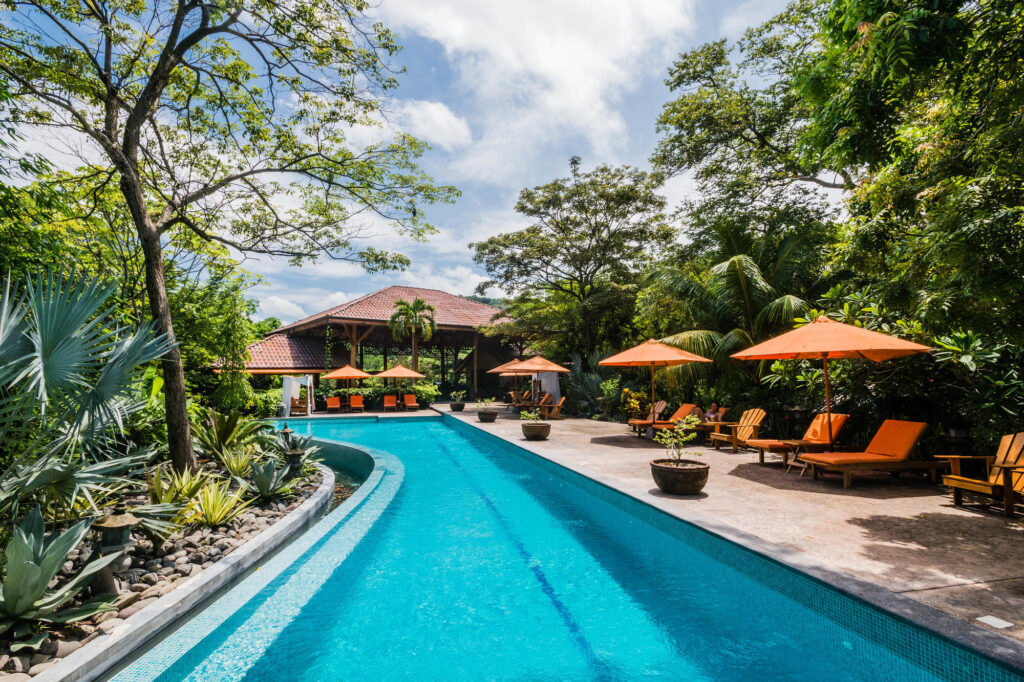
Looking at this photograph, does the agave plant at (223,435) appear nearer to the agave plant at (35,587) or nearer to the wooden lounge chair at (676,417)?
the agave plant at (35,587)

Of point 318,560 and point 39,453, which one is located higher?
point 39,453

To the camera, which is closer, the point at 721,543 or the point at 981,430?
the point at 721,543

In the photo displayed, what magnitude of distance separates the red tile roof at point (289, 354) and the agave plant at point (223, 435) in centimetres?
1375

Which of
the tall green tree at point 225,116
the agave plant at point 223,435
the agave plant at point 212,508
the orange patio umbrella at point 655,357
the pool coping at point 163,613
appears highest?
the tall green tree at point 225,116

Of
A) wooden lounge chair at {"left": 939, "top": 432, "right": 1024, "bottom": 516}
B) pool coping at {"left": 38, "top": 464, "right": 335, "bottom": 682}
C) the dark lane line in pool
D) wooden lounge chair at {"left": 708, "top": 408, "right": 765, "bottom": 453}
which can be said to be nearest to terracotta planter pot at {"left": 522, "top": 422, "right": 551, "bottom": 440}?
the dark lane line in pool

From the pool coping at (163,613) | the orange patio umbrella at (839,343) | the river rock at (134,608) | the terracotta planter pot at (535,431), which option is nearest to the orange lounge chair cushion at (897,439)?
the orange patio umbrella at (839,343)

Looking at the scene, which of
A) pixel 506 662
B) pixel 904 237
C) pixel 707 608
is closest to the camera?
pixel 506 662

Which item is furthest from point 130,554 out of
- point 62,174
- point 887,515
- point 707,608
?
point 887,515

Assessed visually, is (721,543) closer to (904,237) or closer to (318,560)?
(318,560)

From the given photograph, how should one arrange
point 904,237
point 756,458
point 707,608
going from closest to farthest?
point 707,608 → point 904,237 → point 756,458

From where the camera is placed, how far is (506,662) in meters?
2.69

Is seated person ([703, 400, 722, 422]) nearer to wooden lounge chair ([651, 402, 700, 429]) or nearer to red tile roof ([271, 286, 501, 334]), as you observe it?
wooden lounge chair ([651, 402, 700, 429])

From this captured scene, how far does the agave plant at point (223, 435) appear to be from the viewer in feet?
21.0

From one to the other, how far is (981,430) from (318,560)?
704cm
